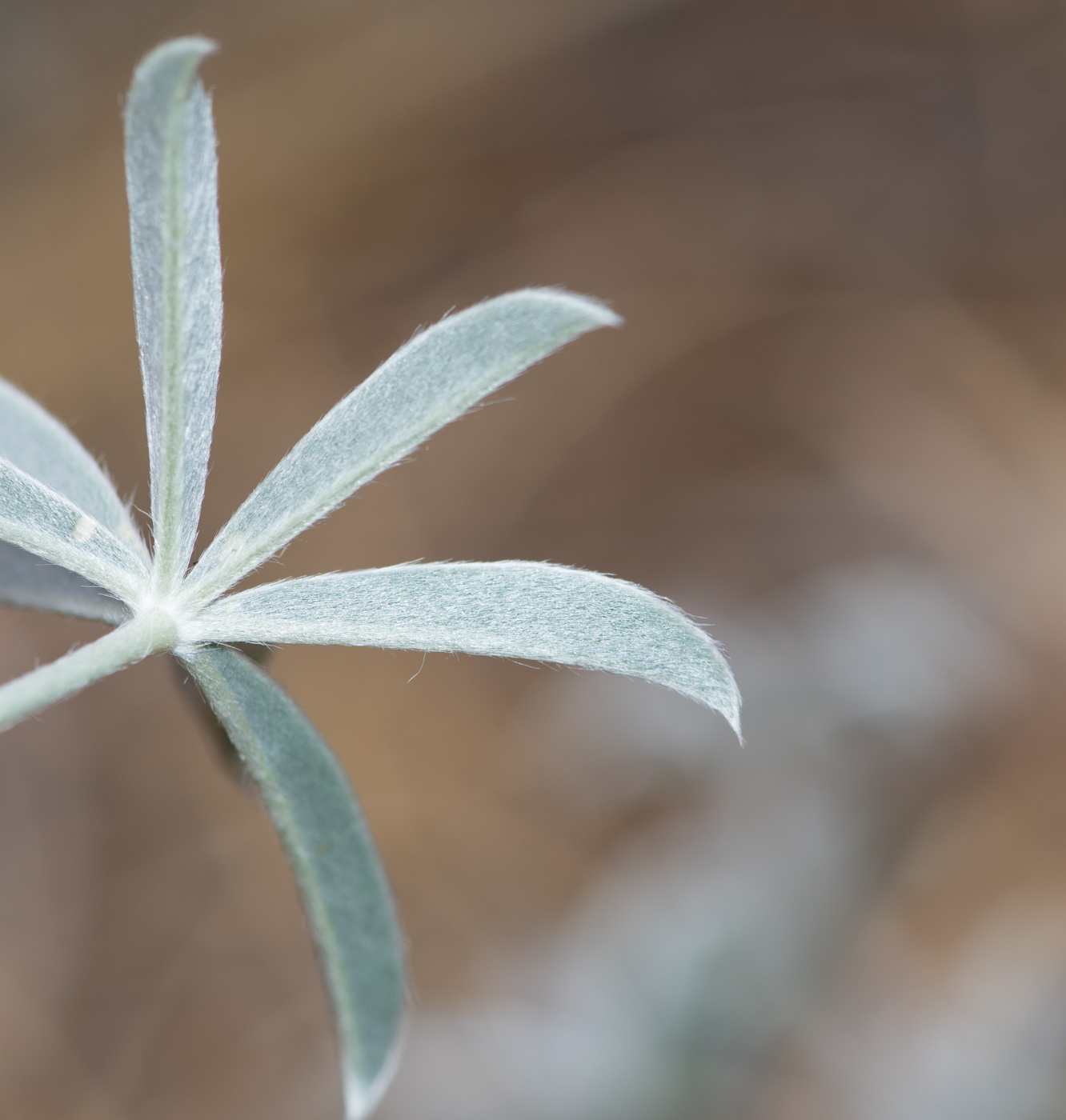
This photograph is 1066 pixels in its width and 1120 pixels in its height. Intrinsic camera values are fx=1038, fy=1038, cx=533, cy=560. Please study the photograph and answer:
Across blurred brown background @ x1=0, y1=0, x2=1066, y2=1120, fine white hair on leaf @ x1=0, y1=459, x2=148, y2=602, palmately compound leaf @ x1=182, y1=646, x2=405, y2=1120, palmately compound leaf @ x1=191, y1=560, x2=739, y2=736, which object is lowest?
palmately compound leaf @ x1=182, y1=646, x2=405, y2=1120

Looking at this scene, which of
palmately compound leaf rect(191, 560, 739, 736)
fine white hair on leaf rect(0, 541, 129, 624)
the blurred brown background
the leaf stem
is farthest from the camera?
the blurred brown background

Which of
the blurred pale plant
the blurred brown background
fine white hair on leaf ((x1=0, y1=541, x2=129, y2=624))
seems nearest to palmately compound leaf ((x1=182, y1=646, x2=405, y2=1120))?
the blurred pale plant

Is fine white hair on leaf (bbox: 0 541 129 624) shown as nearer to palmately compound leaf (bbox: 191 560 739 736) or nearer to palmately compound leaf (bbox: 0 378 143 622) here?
palmately compound leaf (bbox: 0 378 143 622)

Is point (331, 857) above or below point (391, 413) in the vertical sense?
below

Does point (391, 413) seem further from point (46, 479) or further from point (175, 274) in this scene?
point (46, 479)

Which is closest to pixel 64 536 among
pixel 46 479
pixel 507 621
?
pixel 46 479

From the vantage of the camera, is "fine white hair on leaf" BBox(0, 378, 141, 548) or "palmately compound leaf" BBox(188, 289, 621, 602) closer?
"palmately compound leaf" BBox(188, 289, 621, 602)

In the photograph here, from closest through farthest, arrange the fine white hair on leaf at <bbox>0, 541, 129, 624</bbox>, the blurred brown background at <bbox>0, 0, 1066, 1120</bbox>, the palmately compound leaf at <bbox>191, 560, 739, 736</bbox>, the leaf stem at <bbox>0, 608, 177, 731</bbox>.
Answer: the leaf stem at <bbox>0, 608, 177, 731</bbox>, the palmately compound leaf at <bbox>191, 560, 739, 736</bbox>, the fine white hair on leaf at <bbox>0, 541, 129, 624</bbox>, the blurred brown background at <bbox>0, 0, 1066, 1120</bbox>

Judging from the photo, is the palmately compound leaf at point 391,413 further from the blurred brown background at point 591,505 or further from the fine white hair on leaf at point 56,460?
the blurred brown background at point 591,505
